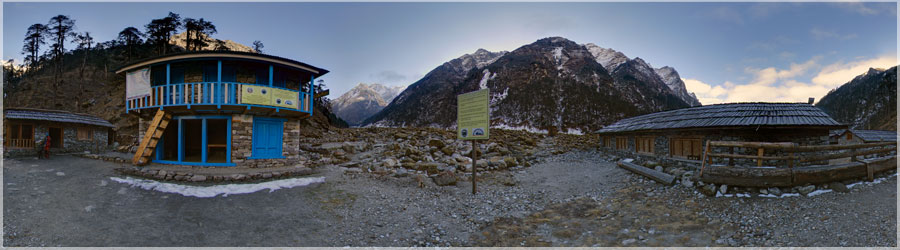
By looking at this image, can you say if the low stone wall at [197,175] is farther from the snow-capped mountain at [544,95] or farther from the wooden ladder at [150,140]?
the snow-capped mountain at [544,95]

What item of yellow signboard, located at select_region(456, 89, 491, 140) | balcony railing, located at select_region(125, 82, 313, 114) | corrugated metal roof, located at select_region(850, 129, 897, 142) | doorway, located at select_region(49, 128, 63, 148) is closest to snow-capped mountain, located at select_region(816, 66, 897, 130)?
corrugated metal roof, located at select_region(850, 129, 897, 142)

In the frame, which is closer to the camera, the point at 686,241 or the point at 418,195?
the point at 686,241

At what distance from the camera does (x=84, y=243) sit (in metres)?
5.99

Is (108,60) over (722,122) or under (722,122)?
over

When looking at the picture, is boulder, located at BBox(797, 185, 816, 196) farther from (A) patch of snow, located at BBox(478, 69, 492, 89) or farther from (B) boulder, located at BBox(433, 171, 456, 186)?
(A) patch of snow, located at BBox(478, 69, 492, 89)

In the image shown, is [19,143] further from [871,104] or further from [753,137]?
[871,104]

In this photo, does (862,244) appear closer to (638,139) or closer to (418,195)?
(418,195)

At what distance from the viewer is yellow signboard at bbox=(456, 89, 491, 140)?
1083 cm

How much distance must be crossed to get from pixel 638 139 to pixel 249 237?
20.1 m

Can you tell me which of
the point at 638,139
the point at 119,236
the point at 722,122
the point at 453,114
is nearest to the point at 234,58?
the point at 119,236

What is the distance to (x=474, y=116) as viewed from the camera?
1126 cm

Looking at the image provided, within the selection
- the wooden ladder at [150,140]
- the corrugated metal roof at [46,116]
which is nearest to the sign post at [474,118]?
the wooden ladder at [150,140]

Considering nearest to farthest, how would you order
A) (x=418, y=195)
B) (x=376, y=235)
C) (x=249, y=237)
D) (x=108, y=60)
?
1. (x=249, y=237)
2. (x=376, y=235)
3. (x=418, y=195)
4. (x=108, y=60)

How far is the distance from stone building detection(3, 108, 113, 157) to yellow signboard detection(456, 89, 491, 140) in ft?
67.1
